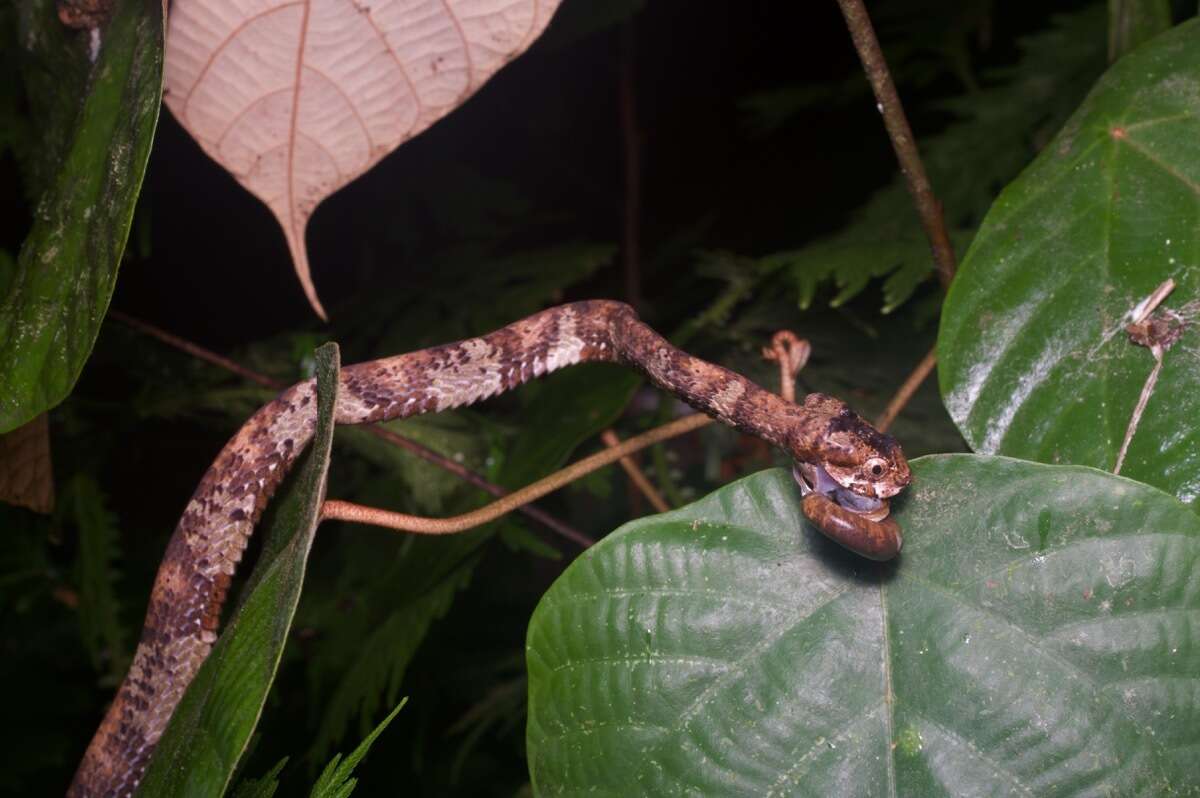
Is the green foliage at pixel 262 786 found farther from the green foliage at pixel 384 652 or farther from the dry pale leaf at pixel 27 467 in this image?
the green foliage at pixel 384 652

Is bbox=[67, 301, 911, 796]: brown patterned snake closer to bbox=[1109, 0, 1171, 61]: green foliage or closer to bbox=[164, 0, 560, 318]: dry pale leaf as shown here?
bbox=[164, 0, 560, 318]: dry pale leaf

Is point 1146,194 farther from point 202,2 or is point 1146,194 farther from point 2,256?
point 2,256

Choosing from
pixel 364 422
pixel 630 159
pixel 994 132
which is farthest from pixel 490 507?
pixel 630 159

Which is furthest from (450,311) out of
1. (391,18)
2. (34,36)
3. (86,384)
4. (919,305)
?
(391,18)

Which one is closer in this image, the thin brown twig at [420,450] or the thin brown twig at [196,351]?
the thin brown twig at [420,450]

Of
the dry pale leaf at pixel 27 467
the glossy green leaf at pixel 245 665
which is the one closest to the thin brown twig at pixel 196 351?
the dry pale leaf at pixel 27 467

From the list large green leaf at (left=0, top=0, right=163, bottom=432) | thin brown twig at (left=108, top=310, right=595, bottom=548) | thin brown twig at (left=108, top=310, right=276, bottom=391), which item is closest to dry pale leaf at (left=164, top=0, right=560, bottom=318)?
large green leaf at (left=0, top=0, right=163, bottom=432)

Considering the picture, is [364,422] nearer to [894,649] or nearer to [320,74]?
[320,74]
